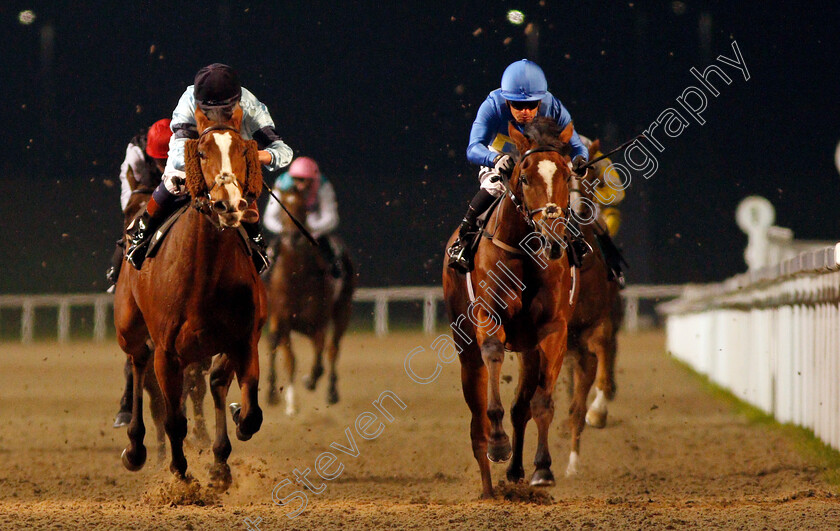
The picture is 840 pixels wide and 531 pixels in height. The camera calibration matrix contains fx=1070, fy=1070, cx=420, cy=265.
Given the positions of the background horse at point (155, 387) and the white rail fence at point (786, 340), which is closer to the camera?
the white rail fence at point (786, 340)

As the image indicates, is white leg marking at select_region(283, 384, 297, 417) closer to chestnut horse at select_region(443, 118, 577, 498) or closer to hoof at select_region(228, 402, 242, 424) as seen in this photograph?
hoof at select_region(228, 402, 242, 424)

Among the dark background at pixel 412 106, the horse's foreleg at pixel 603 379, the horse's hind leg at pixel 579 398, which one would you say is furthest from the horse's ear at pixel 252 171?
the dark background at pixel 412 106

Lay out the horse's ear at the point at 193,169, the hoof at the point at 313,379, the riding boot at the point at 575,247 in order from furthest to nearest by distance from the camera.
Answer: the hoof at the point at 313,379
the riding boot at the point at 575,247
the horse's ear at the point at 193,169

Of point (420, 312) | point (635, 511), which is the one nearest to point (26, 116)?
point (420, 312)

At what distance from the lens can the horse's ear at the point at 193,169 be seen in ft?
14.9

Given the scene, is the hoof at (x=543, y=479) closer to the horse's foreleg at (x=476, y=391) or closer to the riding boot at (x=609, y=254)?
the horse's foreleg at (x=476, y=391)

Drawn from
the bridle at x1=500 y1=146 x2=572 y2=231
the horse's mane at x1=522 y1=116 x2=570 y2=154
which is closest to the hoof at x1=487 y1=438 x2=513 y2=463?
the bridle at x1=500 y1=146 x2=572 y2=231

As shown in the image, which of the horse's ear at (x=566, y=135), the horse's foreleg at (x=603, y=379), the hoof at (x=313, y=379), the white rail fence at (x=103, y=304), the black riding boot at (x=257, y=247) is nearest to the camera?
the horse's ear at (x=566, y=135)

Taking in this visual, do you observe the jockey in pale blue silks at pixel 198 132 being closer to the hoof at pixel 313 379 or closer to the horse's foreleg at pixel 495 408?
the horse's foreleg at pixel 495 408

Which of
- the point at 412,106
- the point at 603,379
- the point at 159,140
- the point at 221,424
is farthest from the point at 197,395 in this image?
the point at 412,106

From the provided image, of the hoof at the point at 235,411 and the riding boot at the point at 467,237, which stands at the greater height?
the riding boot at the point at 467,237

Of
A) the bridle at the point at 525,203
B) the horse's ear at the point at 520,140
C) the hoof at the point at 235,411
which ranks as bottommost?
the hoof at the point at 235,411

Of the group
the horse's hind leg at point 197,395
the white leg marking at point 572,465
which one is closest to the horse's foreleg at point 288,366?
the horse's hind leg at point 197,395

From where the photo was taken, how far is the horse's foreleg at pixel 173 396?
15.9 ft
